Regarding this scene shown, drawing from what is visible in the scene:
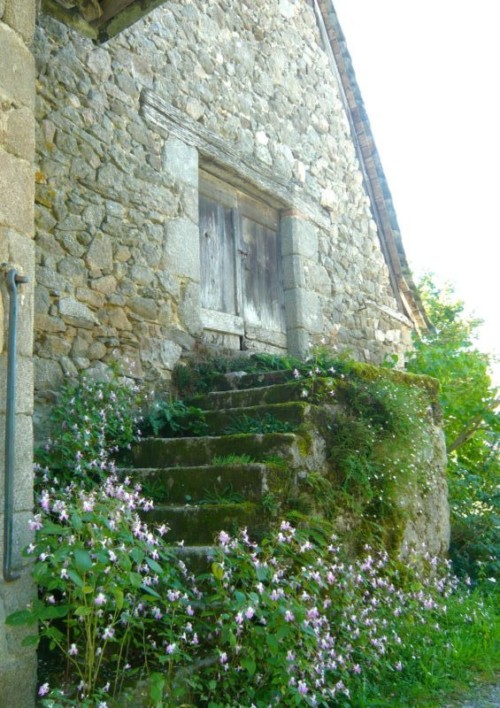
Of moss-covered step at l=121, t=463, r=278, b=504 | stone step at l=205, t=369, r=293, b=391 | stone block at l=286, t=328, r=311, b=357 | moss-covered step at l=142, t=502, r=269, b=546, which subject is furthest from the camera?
stone block at l=286, t=328, r=311, b=357

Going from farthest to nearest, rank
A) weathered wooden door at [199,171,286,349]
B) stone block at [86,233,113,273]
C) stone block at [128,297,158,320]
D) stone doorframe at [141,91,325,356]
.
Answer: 1. weathered wooden door at [199,171,286,349]
2. stone doorframe at [141,91,325,356]
3. stone block at [128,297,158,320]
4. stone block at [86,233,113,273]

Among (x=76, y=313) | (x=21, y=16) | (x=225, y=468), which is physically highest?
(x=21, y=16)

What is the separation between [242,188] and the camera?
6.43 m

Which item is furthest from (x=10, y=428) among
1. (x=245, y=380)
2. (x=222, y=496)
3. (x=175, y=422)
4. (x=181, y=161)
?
(x=181, y=161)

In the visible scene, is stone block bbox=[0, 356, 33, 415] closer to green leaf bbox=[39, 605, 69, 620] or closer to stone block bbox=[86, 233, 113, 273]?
green leaf bbox=[39, 605, 69, 620]

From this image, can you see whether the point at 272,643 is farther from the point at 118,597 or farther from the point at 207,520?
the point at 207,520

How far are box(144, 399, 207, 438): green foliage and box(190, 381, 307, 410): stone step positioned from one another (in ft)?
0.58

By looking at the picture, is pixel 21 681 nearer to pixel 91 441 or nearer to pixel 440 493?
pixel 91 441

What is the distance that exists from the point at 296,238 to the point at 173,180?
1780 mm

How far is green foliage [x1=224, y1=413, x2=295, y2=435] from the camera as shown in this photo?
3952 mm

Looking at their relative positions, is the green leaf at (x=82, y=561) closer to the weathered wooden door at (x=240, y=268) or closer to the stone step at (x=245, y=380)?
the stone step at (x=245, y=380)

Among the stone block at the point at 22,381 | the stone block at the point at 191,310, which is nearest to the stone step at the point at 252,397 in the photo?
the stone block at the point at 191,310

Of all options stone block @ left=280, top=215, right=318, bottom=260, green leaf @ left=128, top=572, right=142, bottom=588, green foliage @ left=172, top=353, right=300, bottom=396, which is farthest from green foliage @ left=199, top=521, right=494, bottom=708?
stone block @ left=280, top=215, right=318, bottom=260

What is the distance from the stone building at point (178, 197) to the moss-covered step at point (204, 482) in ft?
2.92
